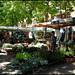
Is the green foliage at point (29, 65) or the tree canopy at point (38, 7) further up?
the tree canopy at point (38, 7)

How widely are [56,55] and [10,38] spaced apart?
35.6 ft

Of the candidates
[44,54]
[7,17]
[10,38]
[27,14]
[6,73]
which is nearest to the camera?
[6,73]

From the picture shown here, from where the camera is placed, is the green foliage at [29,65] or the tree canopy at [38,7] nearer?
the green foliage at [29,65]

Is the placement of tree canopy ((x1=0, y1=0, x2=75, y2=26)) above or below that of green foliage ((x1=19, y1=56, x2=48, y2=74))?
above

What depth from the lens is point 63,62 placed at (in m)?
6.15

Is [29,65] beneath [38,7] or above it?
beneath

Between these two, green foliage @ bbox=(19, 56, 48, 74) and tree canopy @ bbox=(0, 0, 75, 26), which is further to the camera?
tree canopy @ bbox=(0, 0, 75, 26)

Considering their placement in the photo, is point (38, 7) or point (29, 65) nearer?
point (29, 65)

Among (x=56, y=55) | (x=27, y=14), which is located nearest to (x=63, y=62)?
(x=56, y=55)

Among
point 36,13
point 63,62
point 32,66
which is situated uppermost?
point 36,13

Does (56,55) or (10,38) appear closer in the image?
(56,55)

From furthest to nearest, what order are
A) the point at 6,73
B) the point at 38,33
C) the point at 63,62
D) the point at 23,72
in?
the point at 38,33 < the point at 63,62 < the point at 6,73 < the point at 23,72

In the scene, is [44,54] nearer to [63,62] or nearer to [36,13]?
[63,62]

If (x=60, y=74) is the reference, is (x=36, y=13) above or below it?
above
